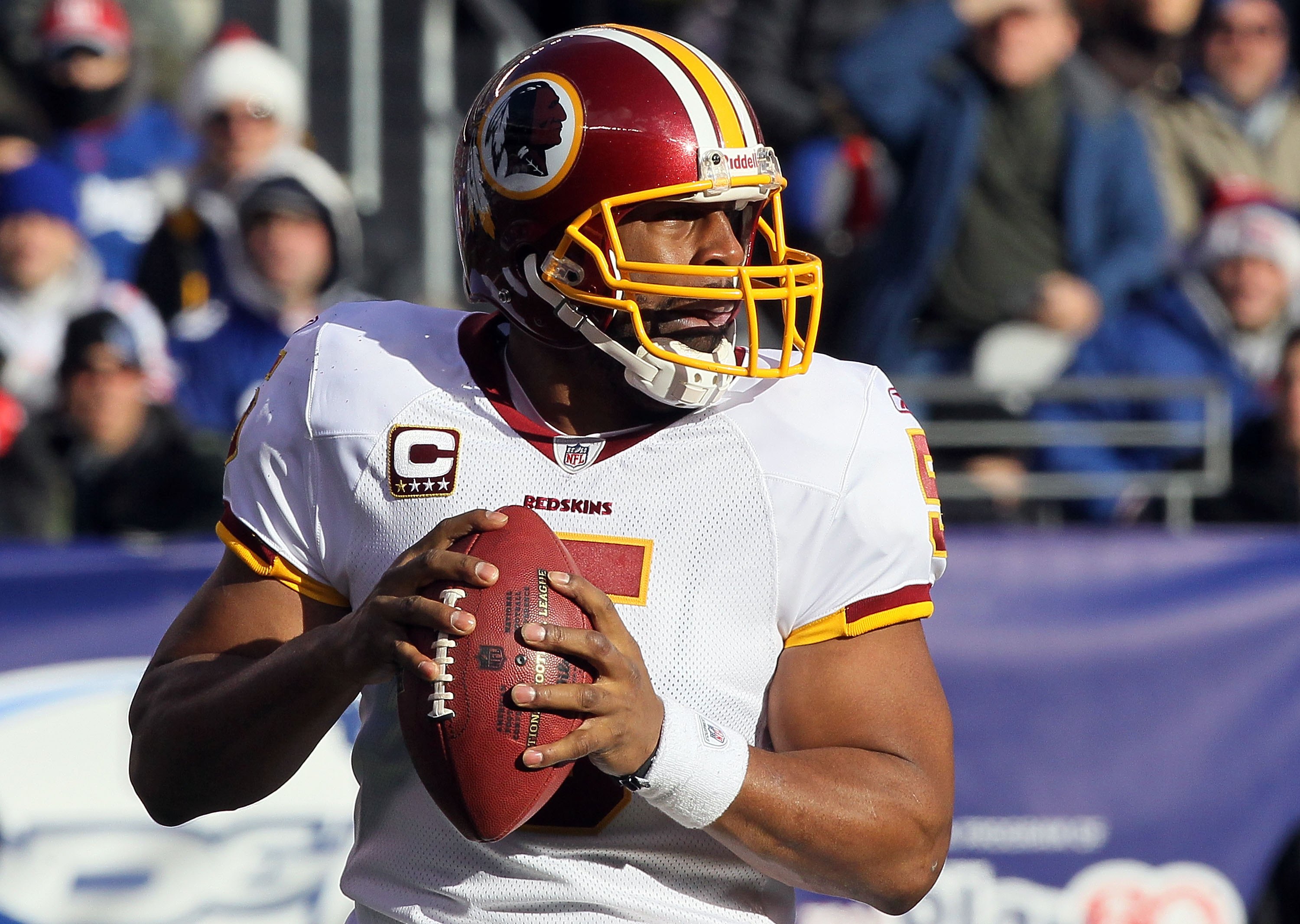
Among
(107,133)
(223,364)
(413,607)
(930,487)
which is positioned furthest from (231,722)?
(107,133)

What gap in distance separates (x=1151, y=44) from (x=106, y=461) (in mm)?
3558

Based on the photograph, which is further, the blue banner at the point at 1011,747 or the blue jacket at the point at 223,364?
the blue jacket at the point at 223,364

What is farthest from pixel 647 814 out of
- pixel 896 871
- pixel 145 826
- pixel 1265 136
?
pixel 1265 136

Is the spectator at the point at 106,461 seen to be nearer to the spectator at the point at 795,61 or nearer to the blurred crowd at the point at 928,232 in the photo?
the blurred crowd at the point at 928,232

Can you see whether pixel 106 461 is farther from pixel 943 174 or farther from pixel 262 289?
pixel 943 174

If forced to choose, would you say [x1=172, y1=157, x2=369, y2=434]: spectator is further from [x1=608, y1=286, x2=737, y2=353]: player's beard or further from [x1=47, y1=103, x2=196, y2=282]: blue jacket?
[x1=608, y1=286, x2=737, y2=353]: player's beard

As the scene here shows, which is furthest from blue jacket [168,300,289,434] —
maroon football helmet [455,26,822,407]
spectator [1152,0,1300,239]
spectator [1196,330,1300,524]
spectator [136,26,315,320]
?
maroon football helmet [455,26,822,407]

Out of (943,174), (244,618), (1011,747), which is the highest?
(943,174)

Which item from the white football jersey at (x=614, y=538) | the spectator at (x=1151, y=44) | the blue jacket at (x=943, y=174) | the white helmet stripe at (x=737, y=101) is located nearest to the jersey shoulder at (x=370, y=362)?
the white football jersey at (x=614, y=538)

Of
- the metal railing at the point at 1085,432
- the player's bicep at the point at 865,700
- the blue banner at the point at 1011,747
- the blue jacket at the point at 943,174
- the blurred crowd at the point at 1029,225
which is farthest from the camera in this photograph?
the blue jacket at the point at 943,174

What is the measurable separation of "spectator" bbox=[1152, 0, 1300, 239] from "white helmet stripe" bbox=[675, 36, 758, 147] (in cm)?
362

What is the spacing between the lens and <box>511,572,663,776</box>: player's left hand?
5.10ft

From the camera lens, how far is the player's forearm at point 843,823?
1699mm

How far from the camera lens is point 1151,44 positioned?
17.8 feet
